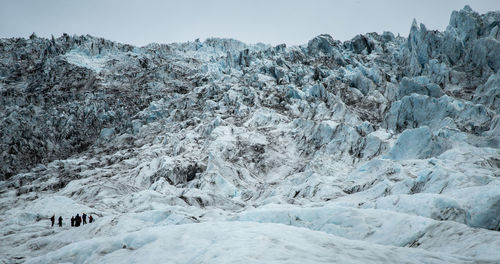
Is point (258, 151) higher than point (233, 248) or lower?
lower

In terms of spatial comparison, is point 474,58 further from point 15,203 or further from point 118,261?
point 15,203

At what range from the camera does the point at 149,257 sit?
12195 millimetres

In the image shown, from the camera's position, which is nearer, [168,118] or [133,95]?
[168,118]

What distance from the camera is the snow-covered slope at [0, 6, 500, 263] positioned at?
14.1 m

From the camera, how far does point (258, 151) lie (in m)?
65.8

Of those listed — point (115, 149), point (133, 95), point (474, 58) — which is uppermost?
point (474, 58)

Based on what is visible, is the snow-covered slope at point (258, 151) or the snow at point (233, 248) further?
the snow-covered slope at point (258, 151)

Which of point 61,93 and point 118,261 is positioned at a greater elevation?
point 61,93

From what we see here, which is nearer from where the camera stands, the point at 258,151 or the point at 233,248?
the point at 233,248

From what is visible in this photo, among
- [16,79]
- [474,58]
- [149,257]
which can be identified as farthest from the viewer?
[16,79]

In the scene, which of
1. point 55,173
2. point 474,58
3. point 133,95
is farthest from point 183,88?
point 474,58

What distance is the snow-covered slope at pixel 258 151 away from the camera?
46.4 feet

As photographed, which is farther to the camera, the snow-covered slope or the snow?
the snow-covered slope

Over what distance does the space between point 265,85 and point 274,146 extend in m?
35.5
